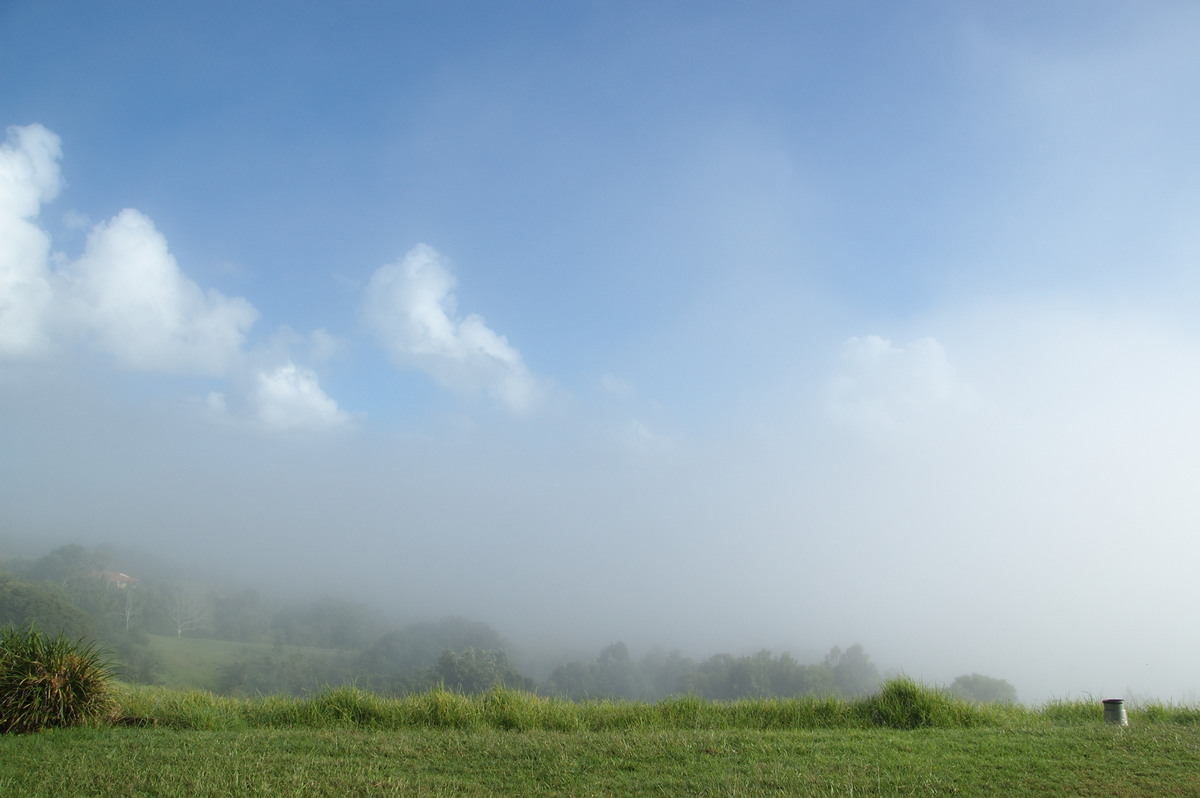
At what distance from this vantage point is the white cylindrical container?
37.8ft

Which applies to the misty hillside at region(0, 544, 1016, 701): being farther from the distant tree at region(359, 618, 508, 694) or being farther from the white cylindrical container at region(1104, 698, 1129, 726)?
the white cylindrical container at region(1104, 698, 1129, 726)

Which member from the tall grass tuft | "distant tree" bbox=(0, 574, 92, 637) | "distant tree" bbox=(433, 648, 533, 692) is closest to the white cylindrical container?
the tall grass tuft

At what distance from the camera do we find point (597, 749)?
916 cm

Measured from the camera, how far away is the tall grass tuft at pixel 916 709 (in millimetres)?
11797

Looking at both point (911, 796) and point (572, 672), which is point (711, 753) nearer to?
point (911, 796)

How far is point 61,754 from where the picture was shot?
350 inches

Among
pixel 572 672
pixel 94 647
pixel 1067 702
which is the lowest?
pixel 572 672

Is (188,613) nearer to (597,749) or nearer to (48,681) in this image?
(48,681)

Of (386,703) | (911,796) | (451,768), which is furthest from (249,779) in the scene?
(911,796)

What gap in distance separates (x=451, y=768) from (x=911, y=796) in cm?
531

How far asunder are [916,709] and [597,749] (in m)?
6.41

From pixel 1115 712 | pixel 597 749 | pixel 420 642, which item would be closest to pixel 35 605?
pixel 420 642

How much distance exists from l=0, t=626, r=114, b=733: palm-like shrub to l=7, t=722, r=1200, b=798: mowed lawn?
65 cm

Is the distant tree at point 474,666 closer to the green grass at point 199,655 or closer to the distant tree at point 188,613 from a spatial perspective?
the green grass at point 199,655
